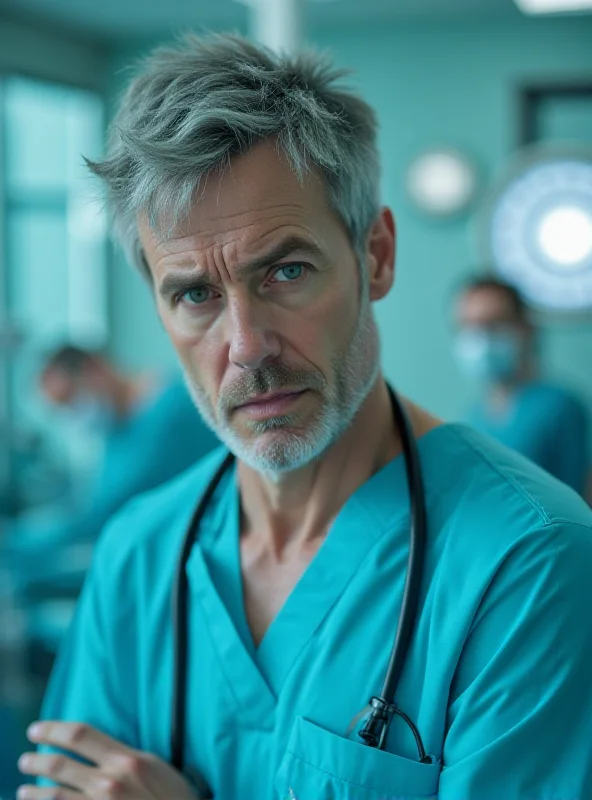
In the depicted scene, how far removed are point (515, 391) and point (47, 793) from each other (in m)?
1.62

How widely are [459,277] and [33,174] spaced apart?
193 centimetres

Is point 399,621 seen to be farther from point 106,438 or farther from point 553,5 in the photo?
point 553,5

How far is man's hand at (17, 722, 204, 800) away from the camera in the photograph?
0.90 metres

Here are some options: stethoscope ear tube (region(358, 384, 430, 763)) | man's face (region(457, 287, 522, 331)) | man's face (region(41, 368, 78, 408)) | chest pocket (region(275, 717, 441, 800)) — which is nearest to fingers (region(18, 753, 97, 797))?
chest pocket (region(275, 717, 441, 800))

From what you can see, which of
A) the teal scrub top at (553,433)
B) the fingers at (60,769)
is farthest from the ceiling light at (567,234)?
the fingers at (60,769)

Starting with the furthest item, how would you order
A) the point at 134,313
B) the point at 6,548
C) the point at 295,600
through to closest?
the point at 134,313 → the point at 6,548 → the point at 295,600

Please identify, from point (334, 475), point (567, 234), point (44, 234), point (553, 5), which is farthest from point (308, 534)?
point (44, 234)

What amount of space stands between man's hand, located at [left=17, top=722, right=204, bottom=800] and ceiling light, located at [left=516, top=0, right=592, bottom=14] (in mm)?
3076

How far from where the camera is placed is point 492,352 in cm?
237

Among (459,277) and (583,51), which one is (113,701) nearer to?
(459,277)

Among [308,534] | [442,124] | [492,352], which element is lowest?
[308,534]

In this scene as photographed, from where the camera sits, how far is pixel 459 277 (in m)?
3.99

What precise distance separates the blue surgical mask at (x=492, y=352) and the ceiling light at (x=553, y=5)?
1.51 metres

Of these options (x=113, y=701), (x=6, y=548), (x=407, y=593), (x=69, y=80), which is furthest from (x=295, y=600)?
(x=69, y=80)
